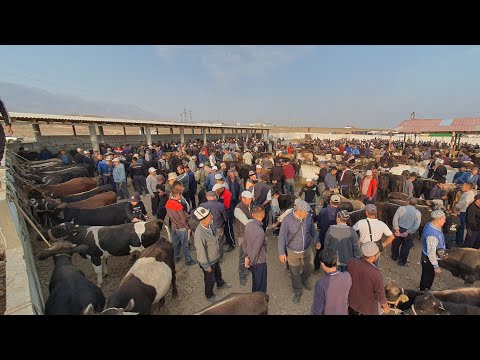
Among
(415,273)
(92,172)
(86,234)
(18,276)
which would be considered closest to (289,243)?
(415,273)

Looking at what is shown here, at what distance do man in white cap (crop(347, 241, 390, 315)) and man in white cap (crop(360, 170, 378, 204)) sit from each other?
474cm

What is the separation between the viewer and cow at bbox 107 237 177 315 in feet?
11.6

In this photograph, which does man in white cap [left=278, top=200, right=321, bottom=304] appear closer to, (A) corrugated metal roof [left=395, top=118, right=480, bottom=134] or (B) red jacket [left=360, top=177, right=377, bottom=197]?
(B) red jacket [left=360, top=177, right=377, bottom=197]

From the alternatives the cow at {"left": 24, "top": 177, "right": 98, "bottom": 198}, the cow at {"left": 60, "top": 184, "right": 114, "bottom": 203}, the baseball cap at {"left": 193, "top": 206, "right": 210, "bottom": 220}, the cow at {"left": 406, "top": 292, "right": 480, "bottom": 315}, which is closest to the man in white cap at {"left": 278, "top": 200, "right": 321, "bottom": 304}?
the baseball cap at {"left": 193, "top": 206, "right": 210, "bottom": 220}

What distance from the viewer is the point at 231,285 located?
493 cm

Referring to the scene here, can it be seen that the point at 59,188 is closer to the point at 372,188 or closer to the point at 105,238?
the point at 105,238

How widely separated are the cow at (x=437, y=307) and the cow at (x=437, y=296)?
200 millimetres

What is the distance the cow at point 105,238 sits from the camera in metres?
5.12

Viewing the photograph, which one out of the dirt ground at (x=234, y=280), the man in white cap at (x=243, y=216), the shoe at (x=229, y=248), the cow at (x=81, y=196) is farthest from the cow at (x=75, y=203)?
the man in white cap at (x=243, y=216)

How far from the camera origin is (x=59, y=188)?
339 inches

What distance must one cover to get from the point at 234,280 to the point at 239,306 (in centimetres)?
199
